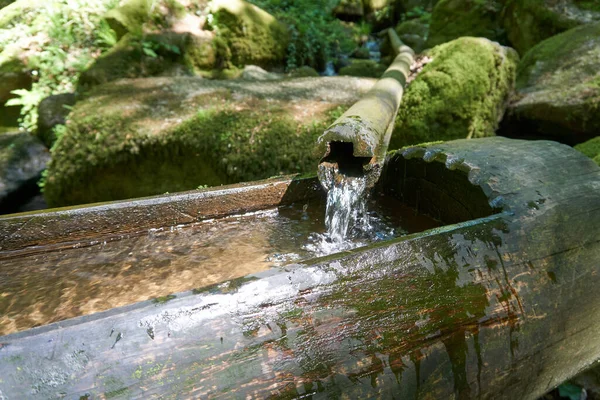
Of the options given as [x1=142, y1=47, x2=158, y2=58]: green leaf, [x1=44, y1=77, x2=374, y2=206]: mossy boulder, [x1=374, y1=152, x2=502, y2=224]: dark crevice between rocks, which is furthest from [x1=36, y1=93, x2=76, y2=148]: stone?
[x1=374, y1=152, x2=502, y2=224]: dark crevice between rocks

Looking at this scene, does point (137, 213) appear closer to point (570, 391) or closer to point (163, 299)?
point (163, 299)

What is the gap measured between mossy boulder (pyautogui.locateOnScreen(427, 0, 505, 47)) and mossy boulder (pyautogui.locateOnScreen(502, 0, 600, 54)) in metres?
0.45

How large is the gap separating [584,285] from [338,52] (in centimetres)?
1019

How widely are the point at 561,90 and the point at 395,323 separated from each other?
16.6 feet

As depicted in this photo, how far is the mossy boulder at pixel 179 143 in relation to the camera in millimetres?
4223

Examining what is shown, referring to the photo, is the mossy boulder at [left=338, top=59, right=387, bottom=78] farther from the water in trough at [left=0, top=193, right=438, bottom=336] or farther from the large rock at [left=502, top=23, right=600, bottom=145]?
the water in trough at [left=0, top=193, right=438, bottom=336]

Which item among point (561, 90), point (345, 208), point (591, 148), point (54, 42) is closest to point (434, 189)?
point (345, 208)

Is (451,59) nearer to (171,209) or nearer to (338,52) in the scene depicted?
(171,209)

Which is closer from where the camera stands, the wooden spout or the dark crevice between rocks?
the dark crevice between rocks

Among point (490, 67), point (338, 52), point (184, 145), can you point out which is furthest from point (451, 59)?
point (338, 52)

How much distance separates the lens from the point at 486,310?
1.32 meters

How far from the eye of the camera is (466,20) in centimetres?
809

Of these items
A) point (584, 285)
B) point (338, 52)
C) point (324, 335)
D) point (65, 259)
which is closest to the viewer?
point (324, 335)

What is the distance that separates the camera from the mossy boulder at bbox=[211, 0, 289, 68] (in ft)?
25.5
